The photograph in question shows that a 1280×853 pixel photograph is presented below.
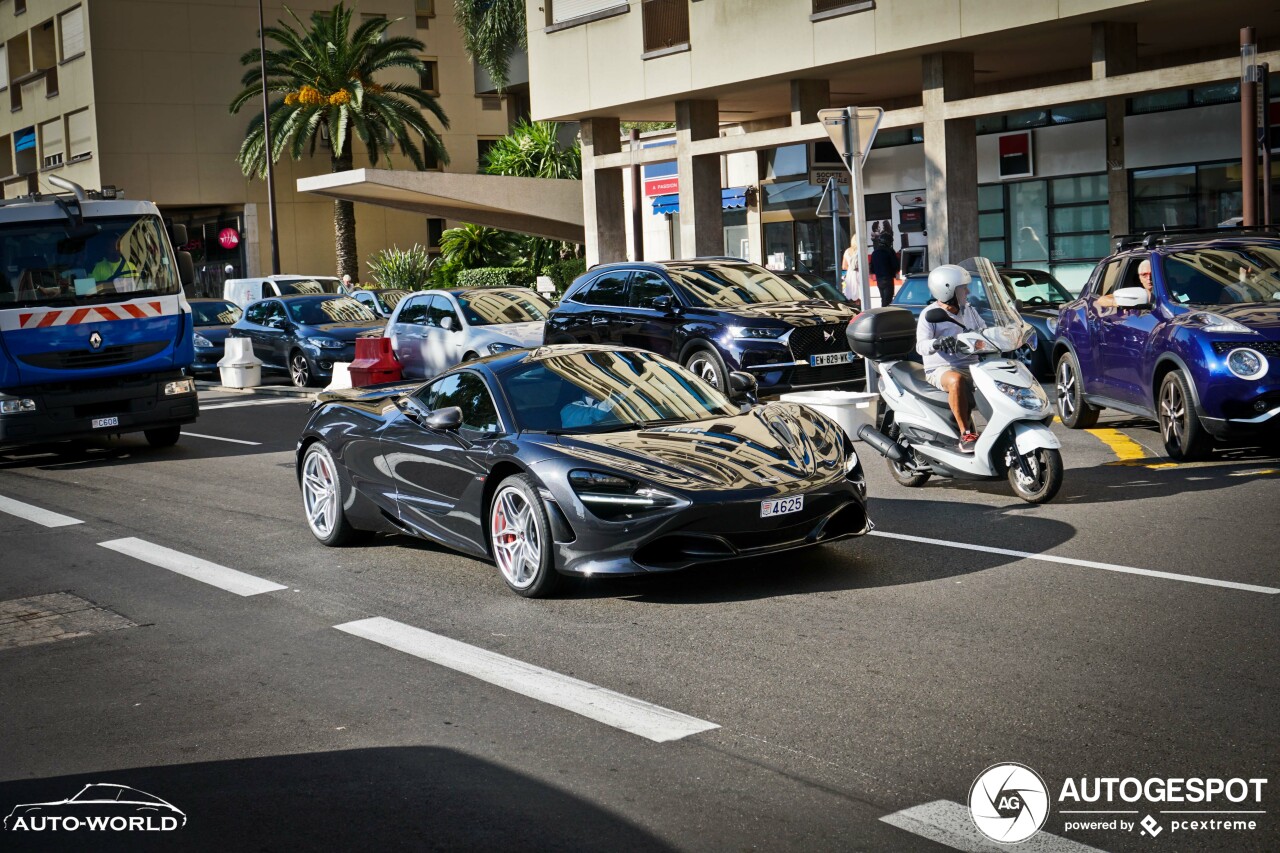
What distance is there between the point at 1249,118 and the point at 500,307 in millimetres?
9956

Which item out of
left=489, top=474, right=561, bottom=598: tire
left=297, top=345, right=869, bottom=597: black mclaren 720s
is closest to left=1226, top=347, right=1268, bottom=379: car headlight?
left=297, top=345, right=869, bottom=597: black mclaren 720s

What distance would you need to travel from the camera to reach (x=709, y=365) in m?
17.0

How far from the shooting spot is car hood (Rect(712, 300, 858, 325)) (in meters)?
17.0

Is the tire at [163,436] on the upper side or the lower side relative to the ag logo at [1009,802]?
upper

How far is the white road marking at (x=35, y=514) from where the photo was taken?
Result: 11656 mm

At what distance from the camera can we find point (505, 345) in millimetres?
20078

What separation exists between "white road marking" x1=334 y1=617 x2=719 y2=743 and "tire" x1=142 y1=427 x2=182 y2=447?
406 inches

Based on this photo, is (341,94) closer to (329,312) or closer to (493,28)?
(493,28)

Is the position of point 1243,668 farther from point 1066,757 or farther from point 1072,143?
point 1072,143

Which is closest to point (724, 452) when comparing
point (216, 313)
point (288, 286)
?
point (216, 313)

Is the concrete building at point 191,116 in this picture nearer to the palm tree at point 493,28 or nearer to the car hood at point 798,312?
the palm tree at point 493,28

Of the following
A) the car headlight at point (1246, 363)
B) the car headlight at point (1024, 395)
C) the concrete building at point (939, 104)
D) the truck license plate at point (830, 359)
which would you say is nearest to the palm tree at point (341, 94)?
the concrete building at point (939, 104)

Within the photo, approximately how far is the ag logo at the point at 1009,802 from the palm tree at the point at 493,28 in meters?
47.0

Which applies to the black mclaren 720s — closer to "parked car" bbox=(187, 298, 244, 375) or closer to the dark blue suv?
the dark blue suv
